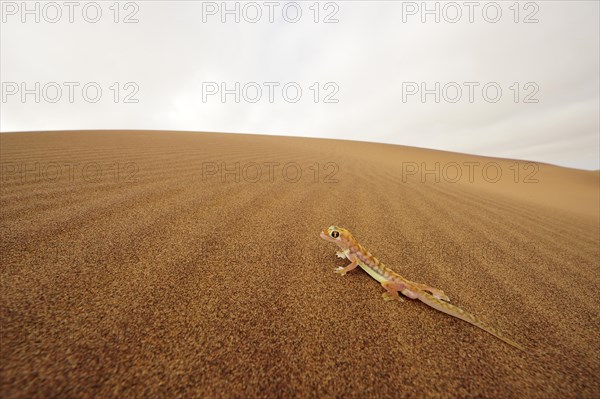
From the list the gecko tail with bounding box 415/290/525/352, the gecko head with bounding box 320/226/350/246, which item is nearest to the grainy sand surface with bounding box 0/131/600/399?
the gecko tail with bounding box 415/290/525/352

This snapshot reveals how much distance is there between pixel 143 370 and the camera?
93cm

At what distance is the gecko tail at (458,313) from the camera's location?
Result: 4.31 feet

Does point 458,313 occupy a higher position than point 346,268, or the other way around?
point 346,268

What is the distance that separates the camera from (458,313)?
4.57ft

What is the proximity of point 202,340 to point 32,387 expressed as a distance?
564 millimetres

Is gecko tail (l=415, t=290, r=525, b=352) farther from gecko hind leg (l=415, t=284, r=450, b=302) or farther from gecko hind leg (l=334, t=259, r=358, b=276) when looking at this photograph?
gecko hind leg (l=334, t=259, r=358, b=276)

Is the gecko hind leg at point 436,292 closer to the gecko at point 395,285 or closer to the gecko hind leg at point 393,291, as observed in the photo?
the gecko at point 395,285

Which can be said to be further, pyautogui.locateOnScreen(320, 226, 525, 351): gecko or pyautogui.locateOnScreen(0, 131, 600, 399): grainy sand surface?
pyautogui.locateOnScreen(320, 226, 525, 351): gecko

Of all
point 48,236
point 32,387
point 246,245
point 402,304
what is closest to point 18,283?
point 48,236

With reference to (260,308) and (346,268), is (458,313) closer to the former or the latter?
(346,268)

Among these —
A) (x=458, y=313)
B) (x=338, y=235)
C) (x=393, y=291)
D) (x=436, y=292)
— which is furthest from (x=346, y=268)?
(x=458, y=313)

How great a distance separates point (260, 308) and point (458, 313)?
47.7 inches

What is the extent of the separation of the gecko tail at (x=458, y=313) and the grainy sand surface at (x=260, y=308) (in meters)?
0.04

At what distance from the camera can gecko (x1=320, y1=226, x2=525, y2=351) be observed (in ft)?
4.55
